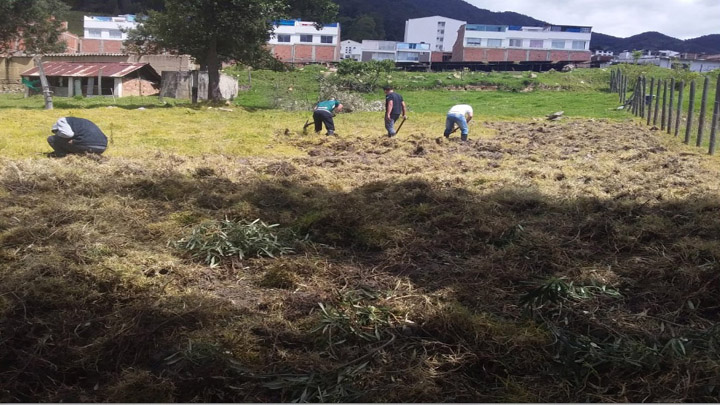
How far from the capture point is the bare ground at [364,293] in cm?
272

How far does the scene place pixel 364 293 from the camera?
3670 millimetres

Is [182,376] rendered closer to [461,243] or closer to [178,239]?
[178,239]

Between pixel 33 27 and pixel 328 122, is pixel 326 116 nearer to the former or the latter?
pixel 328 122

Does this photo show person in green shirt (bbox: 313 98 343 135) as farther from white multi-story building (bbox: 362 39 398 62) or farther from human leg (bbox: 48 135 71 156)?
white multi-story building (bbox: 362 39 398 62)

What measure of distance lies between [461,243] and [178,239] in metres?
2.30

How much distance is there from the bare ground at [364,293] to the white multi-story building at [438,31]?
242 ft

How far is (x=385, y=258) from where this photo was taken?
14.7 ft

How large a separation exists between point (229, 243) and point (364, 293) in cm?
137

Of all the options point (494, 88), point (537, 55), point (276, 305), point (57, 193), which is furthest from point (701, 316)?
point (537, 55)

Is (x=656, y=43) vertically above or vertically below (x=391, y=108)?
above

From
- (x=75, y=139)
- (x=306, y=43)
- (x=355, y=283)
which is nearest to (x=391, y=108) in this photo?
(x=75, y=139)

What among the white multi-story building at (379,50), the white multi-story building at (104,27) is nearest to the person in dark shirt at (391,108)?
the white multi-story building at (104,27)

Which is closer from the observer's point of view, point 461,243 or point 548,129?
point 461,243

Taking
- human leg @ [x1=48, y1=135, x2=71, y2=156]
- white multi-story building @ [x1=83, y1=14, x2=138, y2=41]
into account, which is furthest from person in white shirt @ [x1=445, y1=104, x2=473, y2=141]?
white multi-story building @ [x1=83, y1=14, x2=138, y2=41]
